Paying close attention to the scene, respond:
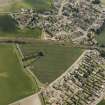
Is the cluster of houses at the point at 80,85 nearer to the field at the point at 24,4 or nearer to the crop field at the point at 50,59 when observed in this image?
the crop field at the point at 50,59

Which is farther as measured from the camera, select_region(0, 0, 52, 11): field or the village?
select_region(0, 0, 52, 11): field

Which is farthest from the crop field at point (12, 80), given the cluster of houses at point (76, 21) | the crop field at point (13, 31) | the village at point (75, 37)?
the cluster of houses at point (76, 21)

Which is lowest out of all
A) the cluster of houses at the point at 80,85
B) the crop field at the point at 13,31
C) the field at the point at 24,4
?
the cluster of houses at the point at 80,85

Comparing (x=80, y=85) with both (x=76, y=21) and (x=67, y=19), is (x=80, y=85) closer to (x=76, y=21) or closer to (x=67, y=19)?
(x=76, y=21)

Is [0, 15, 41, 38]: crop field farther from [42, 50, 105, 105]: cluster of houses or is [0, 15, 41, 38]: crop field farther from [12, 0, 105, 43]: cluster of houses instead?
[42, 50, 105, 105]: cluster of houses

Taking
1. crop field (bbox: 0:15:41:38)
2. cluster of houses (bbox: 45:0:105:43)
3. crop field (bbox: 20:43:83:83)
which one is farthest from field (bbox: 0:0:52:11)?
crop field (bbox: 20:43:83:83)

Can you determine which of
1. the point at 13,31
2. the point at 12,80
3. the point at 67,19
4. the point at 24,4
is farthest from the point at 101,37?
the point at 12,80
